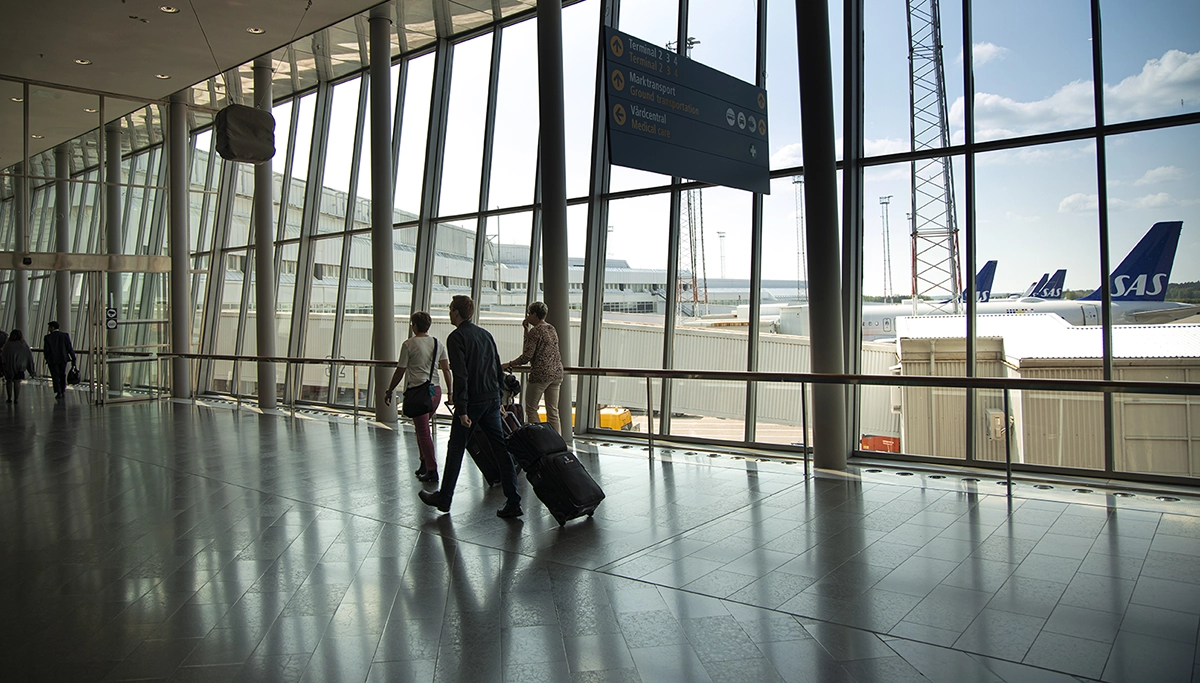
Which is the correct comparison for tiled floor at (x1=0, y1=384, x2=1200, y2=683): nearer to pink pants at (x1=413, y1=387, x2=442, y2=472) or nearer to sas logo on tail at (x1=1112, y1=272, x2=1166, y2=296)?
pink pants at (x1=413, y1=387, x2=442, y2=472)

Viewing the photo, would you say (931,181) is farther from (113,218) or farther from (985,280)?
(113,218)

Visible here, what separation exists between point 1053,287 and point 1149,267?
0.75m

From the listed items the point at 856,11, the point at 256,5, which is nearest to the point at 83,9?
the point at 256,5

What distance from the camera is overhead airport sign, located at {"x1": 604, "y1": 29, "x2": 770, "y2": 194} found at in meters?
5.56

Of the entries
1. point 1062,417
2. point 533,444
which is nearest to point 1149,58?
point 1062,417

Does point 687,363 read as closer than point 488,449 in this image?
No

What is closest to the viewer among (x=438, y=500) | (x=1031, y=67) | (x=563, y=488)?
(x=563, y=488)

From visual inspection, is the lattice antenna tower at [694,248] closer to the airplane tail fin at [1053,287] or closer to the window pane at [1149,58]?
the airplane tail fin at [1053,287]

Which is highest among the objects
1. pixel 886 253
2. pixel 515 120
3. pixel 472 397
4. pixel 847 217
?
pixel 515 120

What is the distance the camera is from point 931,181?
785 cm

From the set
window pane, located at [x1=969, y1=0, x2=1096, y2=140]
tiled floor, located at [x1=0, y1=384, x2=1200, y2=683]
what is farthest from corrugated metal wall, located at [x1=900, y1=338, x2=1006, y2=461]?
window pane, located at [x1=969, y1=0, x2=1096, y2=140]

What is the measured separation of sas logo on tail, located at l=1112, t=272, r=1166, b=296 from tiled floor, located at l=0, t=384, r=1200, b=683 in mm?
2209

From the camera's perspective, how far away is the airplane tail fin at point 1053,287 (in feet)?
23.6

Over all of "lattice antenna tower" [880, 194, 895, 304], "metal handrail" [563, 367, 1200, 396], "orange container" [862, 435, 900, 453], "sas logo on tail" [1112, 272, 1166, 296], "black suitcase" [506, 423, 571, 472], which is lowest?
"orange container" [862, 435, 900, 453]
